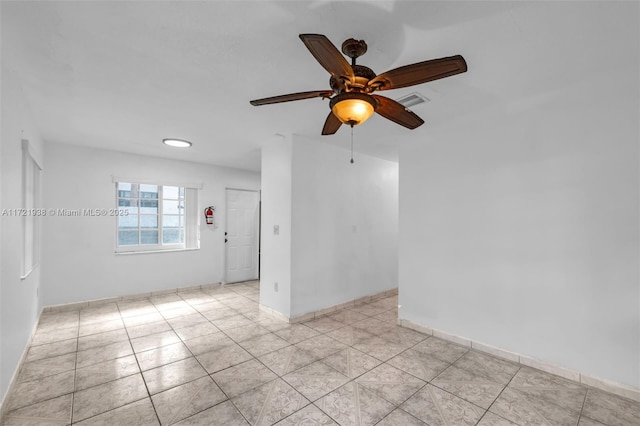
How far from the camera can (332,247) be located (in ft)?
13.7

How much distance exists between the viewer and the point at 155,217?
507 centimetres

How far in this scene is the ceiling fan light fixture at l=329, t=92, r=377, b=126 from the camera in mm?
1554

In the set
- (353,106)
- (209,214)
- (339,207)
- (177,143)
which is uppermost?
(177,143)

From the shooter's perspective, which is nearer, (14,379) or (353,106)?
(353,106)

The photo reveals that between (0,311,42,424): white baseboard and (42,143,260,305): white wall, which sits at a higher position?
(42,143,260,305): white wall

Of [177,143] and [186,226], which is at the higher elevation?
[177,143]

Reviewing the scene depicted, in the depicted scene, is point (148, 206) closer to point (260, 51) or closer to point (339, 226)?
point (339, 226)

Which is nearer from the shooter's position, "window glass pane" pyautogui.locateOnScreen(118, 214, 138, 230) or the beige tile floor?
the beige tile floor

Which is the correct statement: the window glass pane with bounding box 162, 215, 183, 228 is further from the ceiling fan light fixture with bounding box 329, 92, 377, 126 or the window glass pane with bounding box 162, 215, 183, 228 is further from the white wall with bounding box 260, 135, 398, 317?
the ceiling fan light fixture with bounding box 329, 92, 377, 126

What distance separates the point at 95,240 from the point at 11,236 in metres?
2.47

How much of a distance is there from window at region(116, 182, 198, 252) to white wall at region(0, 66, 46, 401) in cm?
211

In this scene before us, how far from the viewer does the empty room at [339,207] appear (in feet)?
5.49

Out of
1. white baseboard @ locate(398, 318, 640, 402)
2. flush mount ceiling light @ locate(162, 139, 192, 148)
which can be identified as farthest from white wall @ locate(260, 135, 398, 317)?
white baseboard @ locate(398, 318, 640, 402)

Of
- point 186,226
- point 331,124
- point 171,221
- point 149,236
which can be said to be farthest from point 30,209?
point 331,124
